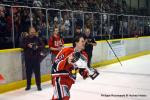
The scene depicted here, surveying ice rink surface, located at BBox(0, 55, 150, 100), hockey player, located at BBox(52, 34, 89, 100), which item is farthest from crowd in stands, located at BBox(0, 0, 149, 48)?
hockey player, located at BBox(52, 34, 89, 100)

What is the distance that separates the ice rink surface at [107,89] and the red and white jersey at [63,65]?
287 cm

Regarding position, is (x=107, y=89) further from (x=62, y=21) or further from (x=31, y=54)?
(x=62, y=21)

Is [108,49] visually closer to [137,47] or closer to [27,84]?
[137,47]

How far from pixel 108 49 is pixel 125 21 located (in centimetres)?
368

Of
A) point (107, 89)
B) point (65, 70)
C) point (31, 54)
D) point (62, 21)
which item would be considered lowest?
point (107, 89)

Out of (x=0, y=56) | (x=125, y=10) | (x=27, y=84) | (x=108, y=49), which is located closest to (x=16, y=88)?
(x=27, y=84)

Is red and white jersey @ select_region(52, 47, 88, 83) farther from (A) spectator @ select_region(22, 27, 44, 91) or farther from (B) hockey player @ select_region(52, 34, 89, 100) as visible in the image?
(A) spectator @ select_region(22, 27, 44, 91)

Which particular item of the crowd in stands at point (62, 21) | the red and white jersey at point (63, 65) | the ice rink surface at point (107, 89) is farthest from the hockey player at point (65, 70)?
the crowd in stands at point (62, 21)

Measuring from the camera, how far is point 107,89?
720cm

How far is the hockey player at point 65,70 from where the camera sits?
3.39 metres

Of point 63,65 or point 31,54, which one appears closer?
→ point 63,65

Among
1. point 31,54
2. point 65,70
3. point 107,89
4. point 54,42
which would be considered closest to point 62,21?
point 54,42

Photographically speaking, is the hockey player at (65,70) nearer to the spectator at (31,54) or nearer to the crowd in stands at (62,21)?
the spectator at (31,54)

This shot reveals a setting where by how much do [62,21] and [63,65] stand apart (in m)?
7.04
